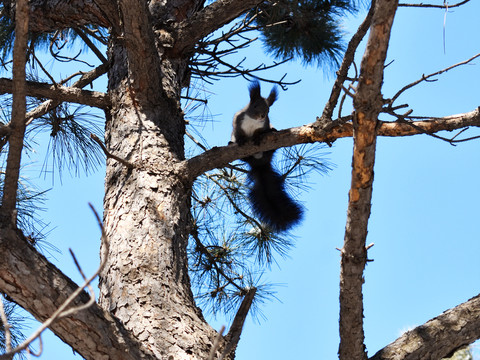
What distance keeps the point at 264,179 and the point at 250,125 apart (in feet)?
1.07

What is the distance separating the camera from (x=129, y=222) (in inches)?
77.3

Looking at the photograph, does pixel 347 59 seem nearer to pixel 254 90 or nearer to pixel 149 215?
pixel 149 215

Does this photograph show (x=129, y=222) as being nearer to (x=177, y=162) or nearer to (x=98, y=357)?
(x=177, y=162)

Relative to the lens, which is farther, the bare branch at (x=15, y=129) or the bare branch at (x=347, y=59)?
the bare branch at (x=347, y=59)

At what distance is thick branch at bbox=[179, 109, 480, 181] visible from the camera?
1.96m

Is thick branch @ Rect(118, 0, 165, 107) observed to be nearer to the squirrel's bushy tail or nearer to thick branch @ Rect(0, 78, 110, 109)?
thick branch @ Rect(0, 78, 110, 109)

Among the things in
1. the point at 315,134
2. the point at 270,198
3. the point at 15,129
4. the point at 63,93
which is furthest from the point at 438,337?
the point at 63,93

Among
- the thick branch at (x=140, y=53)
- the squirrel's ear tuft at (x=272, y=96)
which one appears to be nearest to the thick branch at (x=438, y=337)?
the thick branch at (x=140, y=53)

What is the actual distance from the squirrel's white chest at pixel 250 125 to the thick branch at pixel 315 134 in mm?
585

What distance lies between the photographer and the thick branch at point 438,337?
5.16 feet

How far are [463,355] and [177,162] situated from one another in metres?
2.56

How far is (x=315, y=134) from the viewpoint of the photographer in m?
2.10

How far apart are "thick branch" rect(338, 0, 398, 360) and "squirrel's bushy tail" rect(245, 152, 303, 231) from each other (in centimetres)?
119

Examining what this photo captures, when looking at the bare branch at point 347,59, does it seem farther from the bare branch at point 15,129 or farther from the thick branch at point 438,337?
the bare branch at point 15,129
